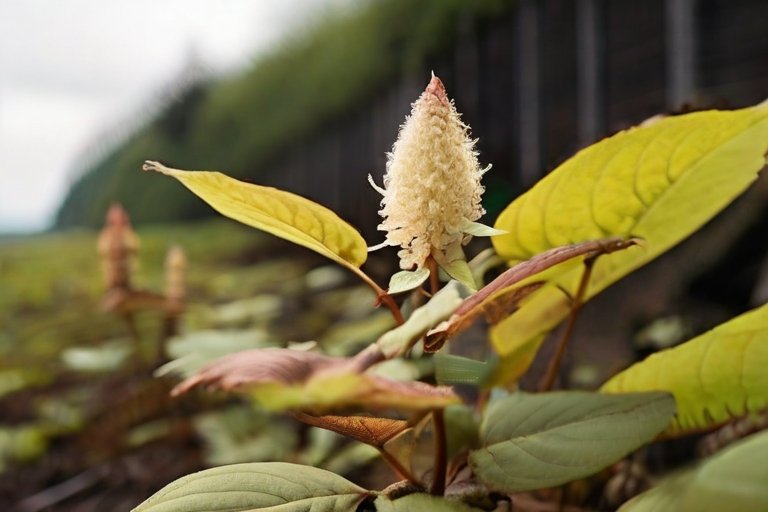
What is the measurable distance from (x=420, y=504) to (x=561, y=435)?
88 mm

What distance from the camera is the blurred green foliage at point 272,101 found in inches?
160

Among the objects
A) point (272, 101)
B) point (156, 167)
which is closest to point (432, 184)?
point (156, 167)

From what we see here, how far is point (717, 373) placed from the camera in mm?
438

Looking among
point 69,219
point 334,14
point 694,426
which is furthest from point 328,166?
point 69,219

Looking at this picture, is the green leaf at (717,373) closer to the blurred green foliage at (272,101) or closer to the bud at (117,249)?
the bud at (117,249)

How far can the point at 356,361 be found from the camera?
0.29m

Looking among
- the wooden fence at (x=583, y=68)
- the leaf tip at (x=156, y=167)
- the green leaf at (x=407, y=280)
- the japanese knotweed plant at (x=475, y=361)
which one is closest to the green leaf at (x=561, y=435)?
the japanese knotweed plant at (x=475, y=361)

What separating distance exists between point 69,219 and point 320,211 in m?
17.4

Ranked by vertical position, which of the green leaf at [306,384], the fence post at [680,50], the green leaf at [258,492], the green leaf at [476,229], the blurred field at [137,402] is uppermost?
the fence post at [680,50]

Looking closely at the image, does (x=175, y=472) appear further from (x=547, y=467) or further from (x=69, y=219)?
(x=69, y=219)

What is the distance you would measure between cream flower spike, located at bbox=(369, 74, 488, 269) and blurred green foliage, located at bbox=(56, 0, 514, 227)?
2814 mm

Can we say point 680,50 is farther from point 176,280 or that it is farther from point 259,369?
point 259,369

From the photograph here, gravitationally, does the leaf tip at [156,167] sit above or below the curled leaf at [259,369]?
above

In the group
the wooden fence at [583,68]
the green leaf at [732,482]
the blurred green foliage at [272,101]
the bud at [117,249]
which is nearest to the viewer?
the green leaf at [732,482]
